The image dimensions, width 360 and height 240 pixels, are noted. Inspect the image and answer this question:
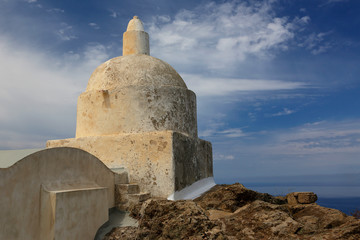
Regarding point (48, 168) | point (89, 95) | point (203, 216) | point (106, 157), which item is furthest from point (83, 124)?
point (203, 216)

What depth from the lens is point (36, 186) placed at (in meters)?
4.71

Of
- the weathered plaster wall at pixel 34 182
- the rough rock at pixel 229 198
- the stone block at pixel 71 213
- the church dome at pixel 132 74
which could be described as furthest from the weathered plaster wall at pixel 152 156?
the church dome at pixel 132 74

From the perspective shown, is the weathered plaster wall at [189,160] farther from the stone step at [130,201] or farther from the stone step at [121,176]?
the stone step at [121,176]

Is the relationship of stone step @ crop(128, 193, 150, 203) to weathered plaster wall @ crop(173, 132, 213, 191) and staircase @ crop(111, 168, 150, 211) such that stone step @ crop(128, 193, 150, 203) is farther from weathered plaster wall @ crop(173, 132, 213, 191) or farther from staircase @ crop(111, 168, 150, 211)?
weathered plaster wall @ crop(173, 132, 213, 191)

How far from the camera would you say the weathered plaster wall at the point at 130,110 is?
760cm

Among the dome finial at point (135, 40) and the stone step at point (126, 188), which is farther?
the dome finial at point (135, 40)

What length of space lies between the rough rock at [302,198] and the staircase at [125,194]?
4.48 m

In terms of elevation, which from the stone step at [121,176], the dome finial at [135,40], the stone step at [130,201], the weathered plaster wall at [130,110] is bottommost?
the stone step at [130,201]

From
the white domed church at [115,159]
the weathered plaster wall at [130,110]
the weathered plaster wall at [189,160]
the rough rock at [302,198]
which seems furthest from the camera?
the rough rock at [302,198]

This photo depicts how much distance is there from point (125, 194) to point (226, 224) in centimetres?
219

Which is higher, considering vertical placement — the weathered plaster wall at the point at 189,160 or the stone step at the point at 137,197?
the weathered plaster wall at the point at 189,160

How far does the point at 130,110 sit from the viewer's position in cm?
762

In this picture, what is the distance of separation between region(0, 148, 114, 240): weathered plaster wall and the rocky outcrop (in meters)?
0.97

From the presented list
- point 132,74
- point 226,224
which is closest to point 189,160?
point 226,224
